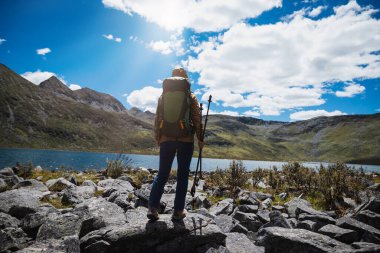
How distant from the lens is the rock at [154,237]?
534 centimetres

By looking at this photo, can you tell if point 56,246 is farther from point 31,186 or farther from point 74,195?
point 31,186

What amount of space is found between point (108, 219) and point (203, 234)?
2.34 metres

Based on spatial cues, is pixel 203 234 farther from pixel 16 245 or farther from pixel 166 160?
pixel 16 245

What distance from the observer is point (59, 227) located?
18.7 ft

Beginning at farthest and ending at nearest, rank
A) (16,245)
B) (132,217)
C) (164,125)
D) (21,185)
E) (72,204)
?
(21,185), (72,204), (132,217), (164,125), (16,245)

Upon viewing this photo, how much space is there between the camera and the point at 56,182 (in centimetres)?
1216

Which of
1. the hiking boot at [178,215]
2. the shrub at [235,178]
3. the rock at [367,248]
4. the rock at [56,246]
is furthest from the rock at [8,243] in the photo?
the shrub at [235,178]

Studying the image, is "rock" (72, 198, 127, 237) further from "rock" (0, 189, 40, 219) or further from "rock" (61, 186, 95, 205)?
"rock" (61, 186, 95, 205)

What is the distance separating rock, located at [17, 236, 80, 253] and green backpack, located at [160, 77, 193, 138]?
2.81 m

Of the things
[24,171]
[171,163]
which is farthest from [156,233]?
[24,171]

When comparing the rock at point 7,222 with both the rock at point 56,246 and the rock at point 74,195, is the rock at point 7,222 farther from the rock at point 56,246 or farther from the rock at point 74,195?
the rock at point 74,195

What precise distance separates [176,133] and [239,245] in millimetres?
2854

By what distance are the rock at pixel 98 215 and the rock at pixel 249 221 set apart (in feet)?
12.1

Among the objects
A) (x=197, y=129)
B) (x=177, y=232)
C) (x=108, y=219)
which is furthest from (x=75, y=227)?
(x=197, y=129)
